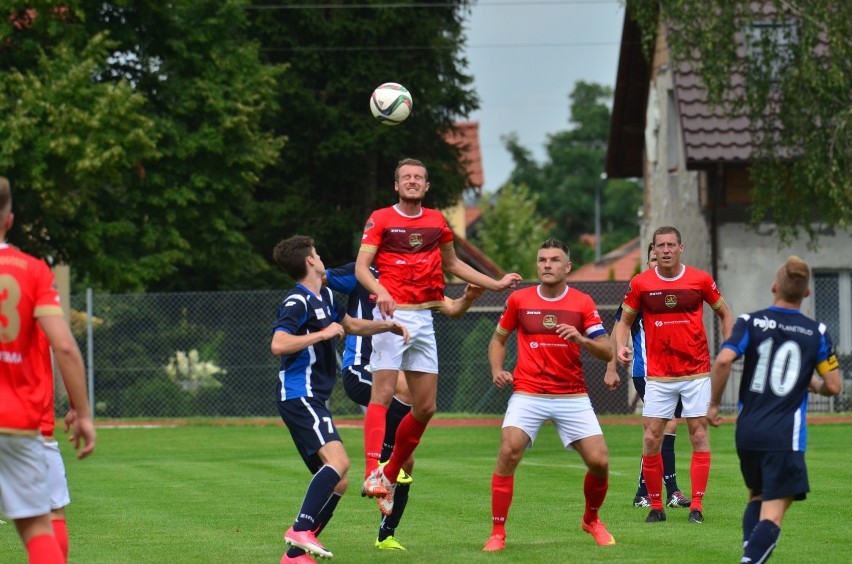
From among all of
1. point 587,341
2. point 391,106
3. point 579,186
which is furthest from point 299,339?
point 579,186

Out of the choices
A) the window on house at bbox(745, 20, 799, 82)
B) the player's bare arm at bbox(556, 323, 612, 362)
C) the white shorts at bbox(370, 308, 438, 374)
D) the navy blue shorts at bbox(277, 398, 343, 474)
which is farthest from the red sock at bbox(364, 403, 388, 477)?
the window on house at bbox(745, 20, 799, 82)

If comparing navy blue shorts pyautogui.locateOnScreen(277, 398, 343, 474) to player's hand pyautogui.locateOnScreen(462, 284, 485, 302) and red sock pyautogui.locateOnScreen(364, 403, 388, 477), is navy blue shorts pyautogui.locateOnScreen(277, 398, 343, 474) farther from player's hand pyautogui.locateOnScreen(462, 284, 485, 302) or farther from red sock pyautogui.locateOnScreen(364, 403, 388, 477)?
player's hand pyautogui.locateOnScreen(462, 284, 485, 302)

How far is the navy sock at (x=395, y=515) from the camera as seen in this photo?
10.3 m

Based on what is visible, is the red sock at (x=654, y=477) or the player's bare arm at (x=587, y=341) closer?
the player's bare arm at (x=587, y=341)

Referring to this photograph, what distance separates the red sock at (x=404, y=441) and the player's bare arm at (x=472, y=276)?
1.16 m

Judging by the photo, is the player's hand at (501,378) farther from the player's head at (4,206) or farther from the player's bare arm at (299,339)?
the player's head at (4,206)

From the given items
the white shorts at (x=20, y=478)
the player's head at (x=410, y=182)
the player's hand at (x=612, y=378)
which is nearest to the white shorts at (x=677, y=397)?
the player's hand at (x=612, y=378)

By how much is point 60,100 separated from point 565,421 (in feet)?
71.3

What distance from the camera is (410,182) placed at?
1030 cm

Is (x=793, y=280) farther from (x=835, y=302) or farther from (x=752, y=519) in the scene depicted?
(x=835, y=302)

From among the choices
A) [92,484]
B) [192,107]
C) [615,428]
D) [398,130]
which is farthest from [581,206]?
[92,484]

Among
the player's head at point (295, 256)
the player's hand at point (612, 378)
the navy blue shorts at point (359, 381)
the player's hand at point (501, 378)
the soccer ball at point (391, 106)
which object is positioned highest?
the soccer ball at point (391, 106)

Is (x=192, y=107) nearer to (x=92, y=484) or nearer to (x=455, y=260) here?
(x=92, y=484)

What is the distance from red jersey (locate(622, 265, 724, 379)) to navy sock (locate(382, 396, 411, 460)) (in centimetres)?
262
